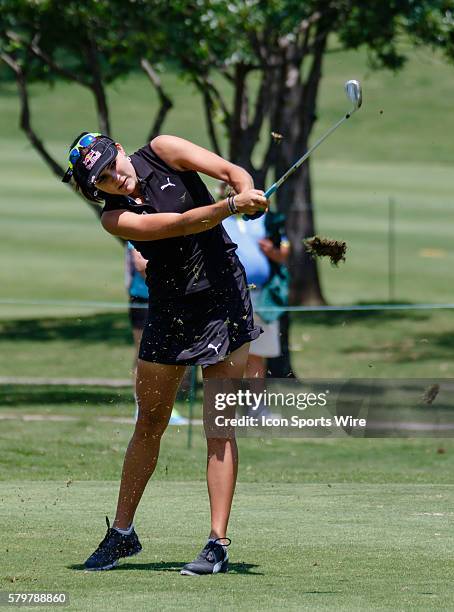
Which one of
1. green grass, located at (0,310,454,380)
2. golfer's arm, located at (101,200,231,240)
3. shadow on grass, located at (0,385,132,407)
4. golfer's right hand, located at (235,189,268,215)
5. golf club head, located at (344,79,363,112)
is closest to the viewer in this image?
golfer's right hand, located at (235,189,268,215)

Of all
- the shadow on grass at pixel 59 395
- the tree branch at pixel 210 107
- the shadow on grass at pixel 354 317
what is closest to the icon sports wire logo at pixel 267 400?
the shadow on grass at pixel 59 395

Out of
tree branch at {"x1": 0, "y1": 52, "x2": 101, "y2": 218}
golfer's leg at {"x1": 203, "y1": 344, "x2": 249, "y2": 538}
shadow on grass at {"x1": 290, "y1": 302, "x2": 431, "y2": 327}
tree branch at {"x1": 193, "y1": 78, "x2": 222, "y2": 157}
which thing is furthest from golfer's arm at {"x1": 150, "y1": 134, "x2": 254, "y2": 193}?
shadow on grass at {"x1": 290, "y1": 302, "x2": 431, "y2": 327}

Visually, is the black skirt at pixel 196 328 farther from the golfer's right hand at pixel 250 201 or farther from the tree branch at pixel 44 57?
the tree branch at pixel 44 57

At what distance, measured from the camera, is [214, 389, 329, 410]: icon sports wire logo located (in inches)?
247

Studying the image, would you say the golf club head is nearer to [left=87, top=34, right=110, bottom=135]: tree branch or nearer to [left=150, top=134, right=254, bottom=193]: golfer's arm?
[left=150, top=134, right=254, bottom=193]: golfer's arm

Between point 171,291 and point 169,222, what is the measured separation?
0.39 m

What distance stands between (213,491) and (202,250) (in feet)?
3.43

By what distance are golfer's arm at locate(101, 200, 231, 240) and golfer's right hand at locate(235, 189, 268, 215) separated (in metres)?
0.06

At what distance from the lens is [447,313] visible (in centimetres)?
2359

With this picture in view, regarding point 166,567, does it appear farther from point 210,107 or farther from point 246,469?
point 210,107

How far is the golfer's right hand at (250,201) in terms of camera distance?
5.80 meters

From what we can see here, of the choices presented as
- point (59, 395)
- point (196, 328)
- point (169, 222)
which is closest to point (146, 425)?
point (196, 328)

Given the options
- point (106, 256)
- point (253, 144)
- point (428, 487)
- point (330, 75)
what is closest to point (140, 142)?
point (330, 75)

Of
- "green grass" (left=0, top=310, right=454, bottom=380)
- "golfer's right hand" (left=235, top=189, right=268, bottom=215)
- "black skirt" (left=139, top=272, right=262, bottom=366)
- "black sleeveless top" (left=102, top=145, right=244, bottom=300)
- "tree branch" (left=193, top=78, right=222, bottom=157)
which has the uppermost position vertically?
"golfer's right hand" (left=235, top=189, right=268, bottom=215)
